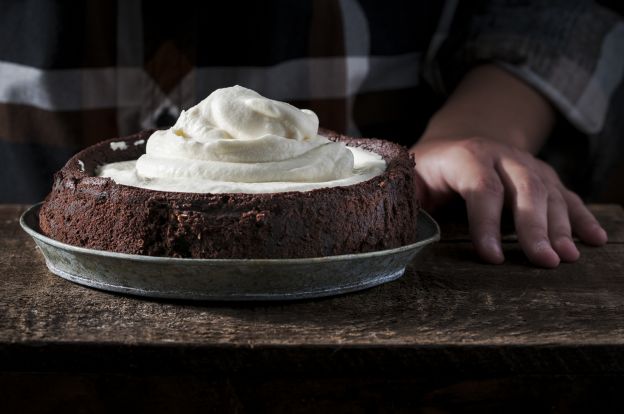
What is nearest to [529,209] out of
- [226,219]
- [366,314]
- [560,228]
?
[560,228]

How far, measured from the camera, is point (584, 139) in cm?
198

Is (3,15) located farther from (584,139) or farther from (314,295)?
(584,139)

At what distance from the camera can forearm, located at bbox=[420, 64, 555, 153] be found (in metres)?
1.73

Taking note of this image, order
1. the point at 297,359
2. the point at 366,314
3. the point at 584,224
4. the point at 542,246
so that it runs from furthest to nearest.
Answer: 1. the point at 584,224
2. the point at 542,246
3. the point at 366,314
4. the point at 297,359

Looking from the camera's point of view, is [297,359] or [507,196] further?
[507,196]

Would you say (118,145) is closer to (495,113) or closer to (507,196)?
(507,196)

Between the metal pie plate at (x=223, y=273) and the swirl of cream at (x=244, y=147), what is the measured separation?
0.13m

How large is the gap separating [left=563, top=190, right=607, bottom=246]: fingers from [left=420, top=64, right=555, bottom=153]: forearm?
29 centimetres

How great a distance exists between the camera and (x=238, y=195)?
983mm

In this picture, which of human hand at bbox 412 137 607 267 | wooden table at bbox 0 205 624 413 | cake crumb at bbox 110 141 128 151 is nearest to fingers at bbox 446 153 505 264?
human hand at bbox 412 137 607 267

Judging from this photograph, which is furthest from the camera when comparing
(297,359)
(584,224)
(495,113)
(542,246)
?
(495,113)

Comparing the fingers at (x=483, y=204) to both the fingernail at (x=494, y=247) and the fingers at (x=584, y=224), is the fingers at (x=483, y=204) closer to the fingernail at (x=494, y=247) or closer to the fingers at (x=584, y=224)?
the fingernail at (x=494, y=247)

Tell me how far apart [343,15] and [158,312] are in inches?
41.9

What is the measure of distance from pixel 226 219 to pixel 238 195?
3cm
